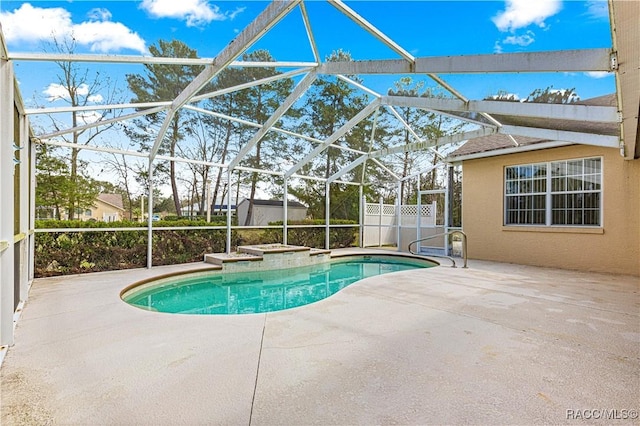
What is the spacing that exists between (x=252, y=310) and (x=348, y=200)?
30.4ft

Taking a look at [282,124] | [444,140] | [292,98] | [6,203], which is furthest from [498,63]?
[282,124]

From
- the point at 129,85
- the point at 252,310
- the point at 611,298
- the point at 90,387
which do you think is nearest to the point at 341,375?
the point at 90,387

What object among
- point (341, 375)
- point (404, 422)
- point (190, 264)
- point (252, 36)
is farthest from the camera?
point (190, 264)

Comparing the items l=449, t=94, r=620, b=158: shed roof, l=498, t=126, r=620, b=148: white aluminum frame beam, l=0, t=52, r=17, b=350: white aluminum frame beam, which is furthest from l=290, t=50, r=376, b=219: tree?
l=0, t=52, r=17, b=350: white aluminum frame beam

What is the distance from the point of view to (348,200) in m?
14.1

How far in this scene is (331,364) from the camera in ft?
8.65

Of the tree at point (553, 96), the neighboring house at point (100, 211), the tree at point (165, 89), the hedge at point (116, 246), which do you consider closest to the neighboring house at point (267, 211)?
the tree at point (165, 89)

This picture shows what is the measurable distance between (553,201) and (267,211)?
993cm

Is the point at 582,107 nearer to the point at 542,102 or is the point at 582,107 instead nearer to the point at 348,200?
the point at 542,102

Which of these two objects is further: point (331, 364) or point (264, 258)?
point (264, 258)

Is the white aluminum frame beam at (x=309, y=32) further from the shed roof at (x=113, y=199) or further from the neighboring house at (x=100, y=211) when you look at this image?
the shed roof at (x=113, y=199)

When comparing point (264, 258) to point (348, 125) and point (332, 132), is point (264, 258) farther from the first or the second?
point (332, 132)

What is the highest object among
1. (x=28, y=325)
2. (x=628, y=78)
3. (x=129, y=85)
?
(x=129, y=85)

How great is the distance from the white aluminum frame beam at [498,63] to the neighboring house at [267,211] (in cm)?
831
